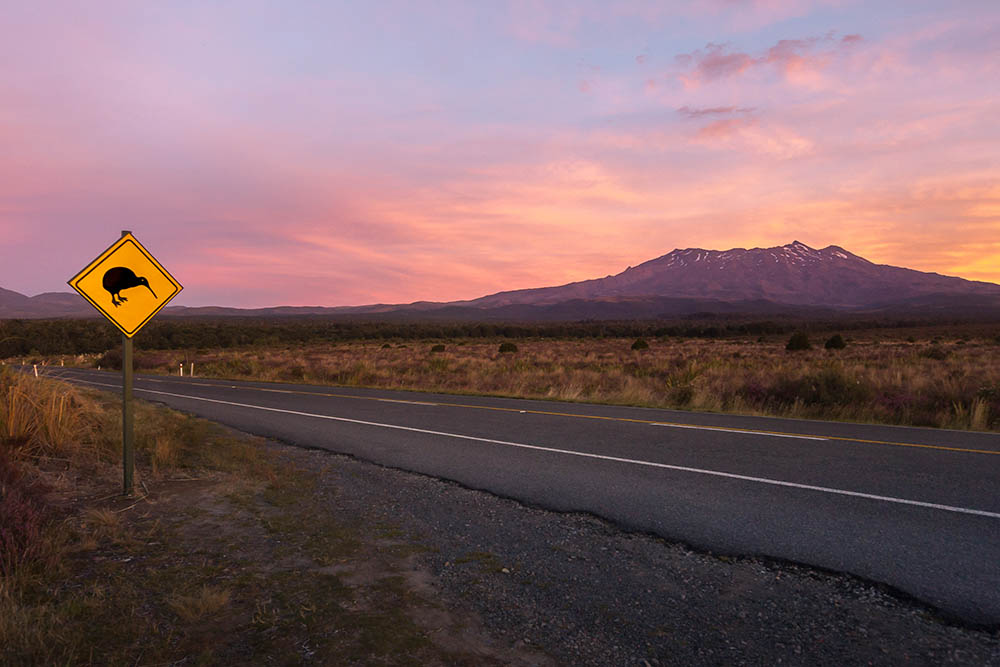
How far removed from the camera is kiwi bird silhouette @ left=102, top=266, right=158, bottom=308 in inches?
231

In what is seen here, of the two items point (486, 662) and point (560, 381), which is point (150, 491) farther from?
point (560, 381)

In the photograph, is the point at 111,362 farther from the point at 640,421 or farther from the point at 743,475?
the point at 743,475

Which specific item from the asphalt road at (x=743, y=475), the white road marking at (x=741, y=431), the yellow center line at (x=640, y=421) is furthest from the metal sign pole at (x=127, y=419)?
the white road marking at (x=741, y=431)

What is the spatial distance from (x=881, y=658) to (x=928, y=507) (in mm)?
3260

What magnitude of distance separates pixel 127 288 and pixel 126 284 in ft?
0.14

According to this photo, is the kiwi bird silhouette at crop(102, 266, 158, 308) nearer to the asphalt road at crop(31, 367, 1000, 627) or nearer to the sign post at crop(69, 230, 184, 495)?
the sign post at crop(69, 230, 184, 495)

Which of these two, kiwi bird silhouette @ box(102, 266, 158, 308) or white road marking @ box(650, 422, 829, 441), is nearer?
kiwi bird silhouette @ box(102, 266, 158, 308)

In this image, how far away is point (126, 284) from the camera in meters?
6.00

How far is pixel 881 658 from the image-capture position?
318 centimetres

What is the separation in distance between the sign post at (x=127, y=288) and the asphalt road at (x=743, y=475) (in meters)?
3.54

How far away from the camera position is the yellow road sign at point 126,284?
577 centimetres

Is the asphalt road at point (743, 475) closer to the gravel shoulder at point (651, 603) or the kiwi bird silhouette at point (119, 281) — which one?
the gravel shoulder at point (651, 603)

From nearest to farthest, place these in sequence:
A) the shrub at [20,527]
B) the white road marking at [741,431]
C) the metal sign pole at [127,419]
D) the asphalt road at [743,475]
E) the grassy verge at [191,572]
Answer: the grassy verge at [191,572], the shrub at [20,527], the asphalt road at [743,475], the metal sign pole at [127,419], the white road marking at [741,431]

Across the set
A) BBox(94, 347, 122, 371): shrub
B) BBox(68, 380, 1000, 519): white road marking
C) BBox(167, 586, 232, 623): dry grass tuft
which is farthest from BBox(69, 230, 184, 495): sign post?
BBox(94, 347, 122, 371): shrub
